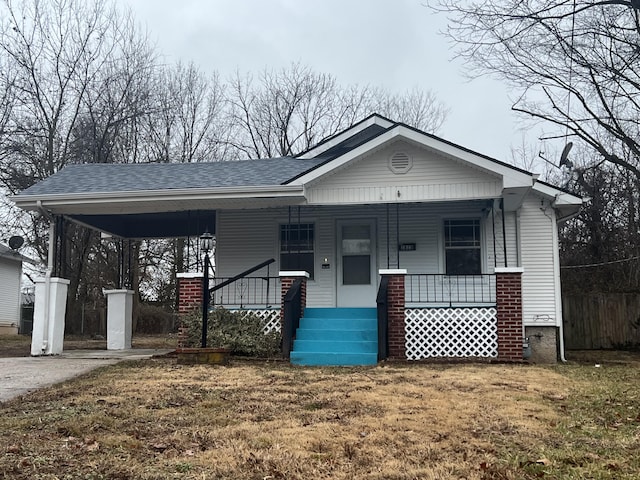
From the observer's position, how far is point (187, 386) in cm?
749

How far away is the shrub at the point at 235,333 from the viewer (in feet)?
36.6

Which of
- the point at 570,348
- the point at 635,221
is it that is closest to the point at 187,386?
the point at 570,348

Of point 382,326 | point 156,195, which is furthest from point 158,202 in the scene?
point 382,326

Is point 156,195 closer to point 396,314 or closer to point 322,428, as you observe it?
point 396,314

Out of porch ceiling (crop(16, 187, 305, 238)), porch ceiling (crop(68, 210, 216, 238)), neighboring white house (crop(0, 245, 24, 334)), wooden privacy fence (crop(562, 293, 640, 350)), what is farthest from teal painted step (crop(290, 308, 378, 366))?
neighboring white house (crop(0, 245, 24, 334))

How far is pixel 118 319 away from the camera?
14102mm

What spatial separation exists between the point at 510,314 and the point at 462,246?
2.64 meters

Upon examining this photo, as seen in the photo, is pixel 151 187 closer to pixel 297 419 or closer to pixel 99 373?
pixel 99 373

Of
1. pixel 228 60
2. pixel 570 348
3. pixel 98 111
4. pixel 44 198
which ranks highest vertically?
pixel 228 60

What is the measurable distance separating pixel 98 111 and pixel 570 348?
53.7 ft

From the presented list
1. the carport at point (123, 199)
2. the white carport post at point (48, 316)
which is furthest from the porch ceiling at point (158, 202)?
the white carport post at point (48, 316)

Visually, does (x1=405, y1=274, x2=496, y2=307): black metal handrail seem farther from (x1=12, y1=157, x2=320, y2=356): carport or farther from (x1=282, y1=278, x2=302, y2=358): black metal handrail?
(x1=12, y1=157, x2=320, y2=356): carport

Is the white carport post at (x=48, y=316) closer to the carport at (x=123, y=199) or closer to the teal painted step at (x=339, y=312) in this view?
the carport at (x=123, y=199)

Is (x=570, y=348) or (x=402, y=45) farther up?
(x=402, y=45)
